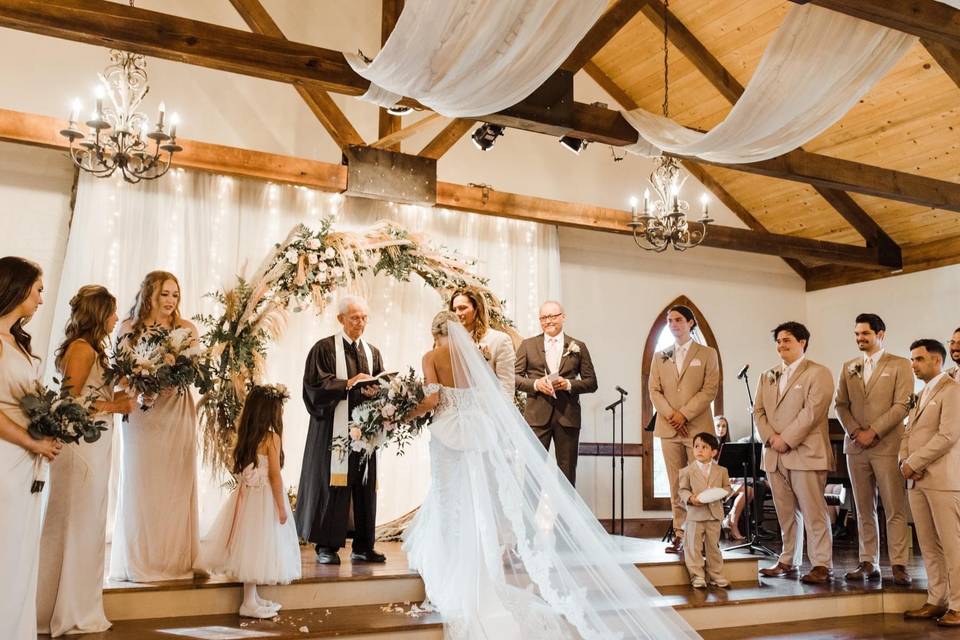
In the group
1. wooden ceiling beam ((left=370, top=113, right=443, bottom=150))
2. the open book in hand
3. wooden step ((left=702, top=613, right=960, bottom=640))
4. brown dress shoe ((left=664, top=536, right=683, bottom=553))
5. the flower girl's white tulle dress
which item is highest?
wooden ceiling beam ((left=370, top=113, right=443, bottom=150))

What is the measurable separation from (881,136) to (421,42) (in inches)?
245

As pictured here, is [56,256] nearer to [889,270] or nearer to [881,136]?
[881,136]

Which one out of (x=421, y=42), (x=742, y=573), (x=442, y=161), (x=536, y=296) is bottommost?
(x=742, y=573)

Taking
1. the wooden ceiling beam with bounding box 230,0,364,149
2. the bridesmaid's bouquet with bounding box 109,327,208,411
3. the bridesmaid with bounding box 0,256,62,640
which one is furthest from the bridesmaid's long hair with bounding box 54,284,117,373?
the wooden ceiling beam with bounding box 230,0,364,149

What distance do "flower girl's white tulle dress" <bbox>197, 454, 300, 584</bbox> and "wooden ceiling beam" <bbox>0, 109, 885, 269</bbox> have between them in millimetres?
3428

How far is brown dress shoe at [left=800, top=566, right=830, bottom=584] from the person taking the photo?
227 inches

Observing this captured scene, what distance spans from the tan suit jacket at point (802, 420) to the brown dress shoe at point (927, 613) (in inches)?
39.7

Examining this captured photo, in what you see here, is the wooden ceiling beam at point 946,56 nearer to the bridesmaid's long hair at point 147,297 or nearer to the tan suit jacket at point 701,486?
the tan suit jacket at point 701,486

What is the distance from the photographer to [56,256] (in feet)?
22.7

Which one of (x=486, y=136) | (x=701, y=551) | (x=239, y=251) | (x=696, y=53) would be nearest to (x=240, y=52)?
(x=486, y=136)

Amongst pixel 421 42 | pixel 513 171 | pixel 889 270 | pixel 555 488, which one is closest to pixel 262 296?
pixel 421 42

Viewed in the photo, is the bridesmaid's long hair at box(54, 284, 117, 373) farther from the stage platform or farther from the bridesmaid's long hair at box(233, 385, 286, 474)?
the stage platform

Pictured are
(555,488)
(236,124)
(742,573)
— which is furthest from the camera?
(236,124)

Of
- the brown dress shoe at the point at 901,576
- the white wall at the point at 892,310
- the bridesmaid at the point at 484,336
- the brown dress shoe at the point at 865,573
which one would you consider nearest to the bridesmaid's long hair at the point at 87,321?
the bridesmaid at the point at 484,336
